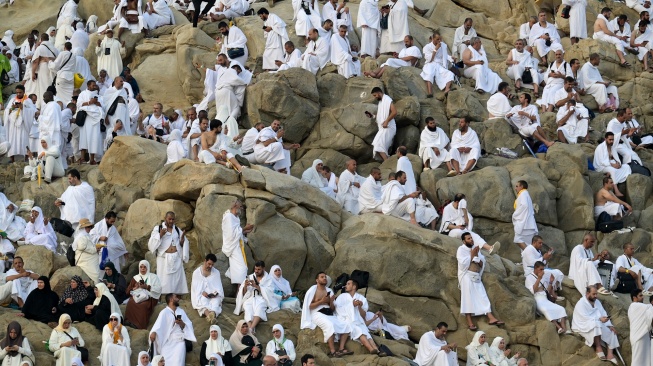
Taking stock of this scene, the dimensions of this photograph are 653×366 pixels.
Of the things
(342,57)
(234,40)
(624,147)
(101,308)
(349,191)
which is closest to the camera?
(101,308)

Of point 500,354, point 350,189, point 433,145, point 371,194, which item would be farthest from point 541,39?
point 500,354

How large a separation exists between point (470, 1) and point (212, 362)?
17221 millimetres

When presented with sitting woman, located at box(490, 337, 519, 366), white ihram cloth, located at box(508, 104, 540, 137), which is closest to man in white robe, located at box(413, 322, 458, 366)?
sitting woman, located at box(490, 337, 519, 366)

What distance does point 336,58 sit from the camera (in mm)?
34281

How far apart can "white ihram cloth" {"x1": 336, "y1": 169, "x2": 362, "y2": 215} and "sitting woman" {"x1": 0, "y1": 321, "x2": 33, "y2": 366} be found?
8596 millimetres

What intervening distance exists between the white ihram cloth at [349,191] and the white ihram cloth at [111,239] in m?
4.80

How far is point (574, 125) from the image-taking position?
3362 cm

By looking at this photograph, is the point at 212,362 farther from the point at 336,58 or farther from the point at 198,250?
the point at 336,58

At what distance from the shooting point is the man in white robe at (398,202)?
98.6 feet

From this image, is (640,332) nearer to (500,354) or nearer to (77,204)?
(500,354)

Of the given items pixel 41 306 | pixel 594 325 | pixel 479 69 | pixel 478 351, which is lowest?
pixel 594 325

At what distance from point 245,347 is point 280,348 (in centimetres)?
59

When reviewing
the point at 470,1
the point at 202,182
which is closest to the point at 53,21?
the point at 470,1

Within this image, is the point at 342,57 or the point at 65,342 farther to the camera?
the point at 342,57
